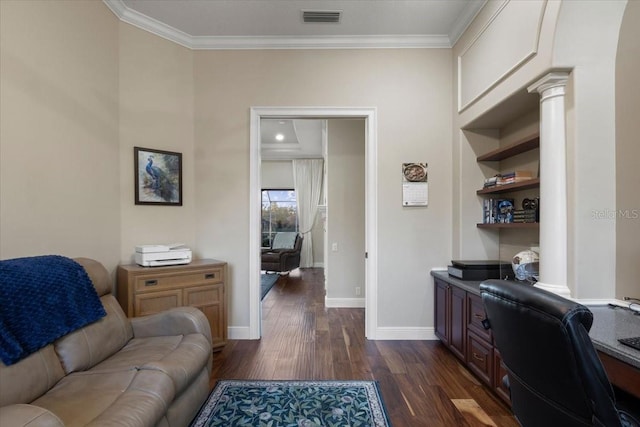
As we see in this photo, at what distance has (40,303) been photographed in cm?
152

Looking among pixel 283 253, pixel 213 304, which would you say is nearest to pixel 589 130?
pixel 213 304

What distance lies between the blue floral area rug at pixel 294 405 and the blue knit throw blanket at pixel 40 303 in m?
0.99

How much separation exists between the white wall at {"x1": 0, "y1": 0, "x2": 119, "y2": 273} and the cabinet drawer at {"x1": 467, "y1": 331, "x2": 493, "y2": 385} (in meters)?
3.24

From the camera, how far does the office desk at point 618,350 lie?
1.08 meters

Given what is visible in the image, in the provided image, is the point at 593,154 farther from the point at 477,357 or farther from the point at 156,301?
the point at 156,301

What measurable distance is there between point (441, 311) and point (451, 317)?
0.69 feet

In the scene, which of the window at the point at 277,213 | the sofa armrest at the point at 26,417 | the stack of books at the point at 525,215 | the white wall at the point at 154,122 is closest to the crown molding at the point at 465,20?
the stack of books at the point at 525,215

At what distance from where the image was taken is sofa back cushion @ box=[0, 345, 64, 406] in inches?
49.9

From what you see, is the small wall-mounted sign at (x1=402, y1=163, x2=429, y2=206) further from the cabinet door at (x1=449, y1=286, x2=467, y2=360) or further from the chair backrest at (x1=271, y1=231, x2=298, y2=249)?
the chair backrest at (x1=271, y1=231, x2=298, y2=249)

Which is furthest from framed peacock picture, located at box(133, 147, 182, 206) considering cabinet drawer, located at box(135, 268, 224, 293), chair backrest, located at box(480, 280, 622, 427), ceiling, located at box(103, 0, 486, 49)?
chair backrest, located at box(480, 280, 622, 427)

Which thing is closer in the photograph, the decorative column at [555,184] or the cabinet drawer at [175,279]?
the decorative column at [555,184]

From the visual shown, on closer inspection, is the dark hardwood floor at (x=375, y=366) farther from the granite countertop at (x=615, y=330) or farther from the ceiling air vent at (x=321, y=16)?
the ceiling air vent at (x=321, y=16)

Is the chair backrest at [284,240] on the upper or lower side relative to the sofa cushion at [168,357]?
upper

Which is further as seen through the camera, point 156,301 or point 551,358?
point 156,301
